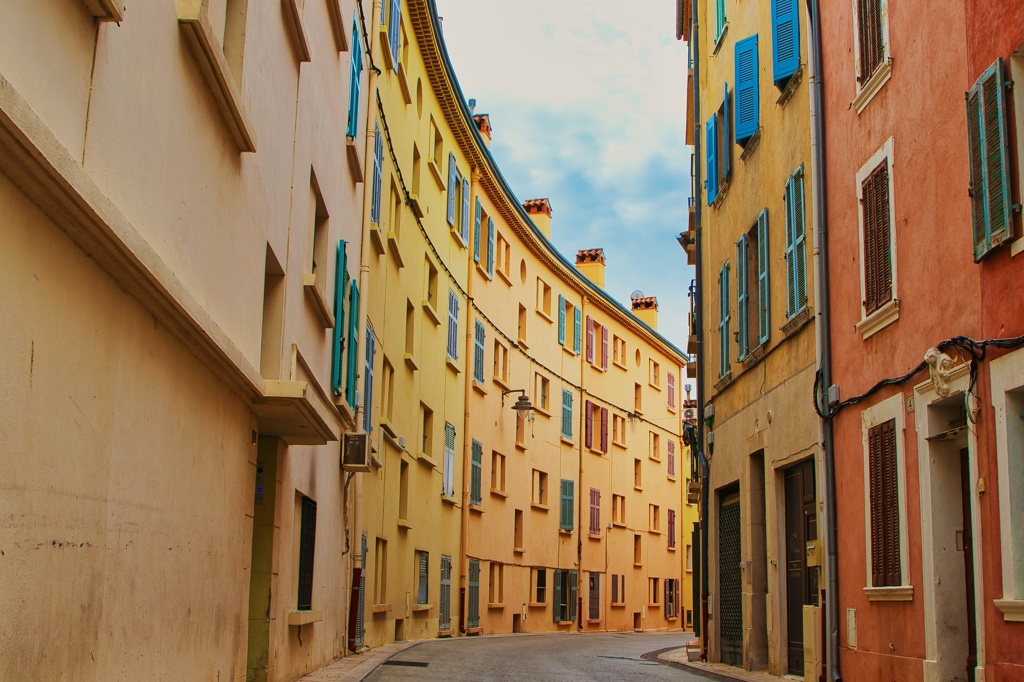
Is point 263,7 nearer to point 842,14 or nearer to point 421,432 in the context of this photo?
point 842,14

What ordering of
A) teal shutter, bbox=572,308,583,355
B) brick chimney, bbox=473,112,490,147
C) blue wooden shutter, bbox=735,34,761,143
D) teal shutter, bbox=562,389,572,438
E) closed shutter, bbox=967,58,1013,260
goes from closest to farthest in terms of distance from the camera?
closed shutter, bbox=967,58,1013,260 < blue wooden shutter, bbox=735,34,761,143 < brick chimney, bbox=473,112,490,147 < teal shutter, bbox=562,389,572,438 < teal shutter, bbox=572,308,583,355

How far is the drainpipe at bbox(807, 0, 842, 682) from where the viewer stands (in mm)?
12750

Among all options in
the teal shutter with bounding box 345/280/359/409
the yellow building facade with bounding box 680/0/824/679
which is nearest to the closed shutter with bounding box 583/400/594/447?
the yellow building facade with bounding box 680/0/824/679

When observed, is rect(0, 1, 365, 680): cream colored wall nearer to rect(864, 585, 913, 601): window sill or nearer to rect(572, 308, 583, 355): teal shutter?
rect(864, 585, 913, 601): window sill

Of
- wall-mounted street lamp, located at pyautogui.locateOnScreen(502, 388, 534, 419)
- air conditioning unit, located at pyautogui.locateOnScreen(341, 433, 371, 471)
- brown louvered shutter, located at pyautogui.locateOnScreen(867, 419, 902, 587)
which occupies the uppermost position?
wall-mounted street lamp, located at pyautogui.locateOnScreen(502, 388, 534, 419)

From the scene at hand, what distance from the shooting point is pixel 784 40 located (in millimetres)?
15125

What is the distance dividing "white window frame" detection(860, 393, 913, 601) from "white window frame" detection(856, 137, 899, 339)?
785mm

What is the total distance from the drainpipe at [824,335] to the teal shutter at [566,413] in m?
24.3

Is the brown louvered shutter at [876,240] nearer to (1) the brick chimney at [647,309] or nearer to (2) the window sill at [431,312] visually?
(2) the window sill at [431,312]

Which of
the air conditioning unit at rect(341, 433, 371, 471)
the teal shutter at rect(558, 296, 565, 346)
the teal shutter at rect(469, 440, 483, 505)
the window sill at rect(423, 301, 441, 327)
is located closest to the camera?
the air conditioning unit at rect(341, 433, 371, 471)

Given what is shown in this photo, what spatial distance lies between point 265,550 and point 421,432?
1344 cm

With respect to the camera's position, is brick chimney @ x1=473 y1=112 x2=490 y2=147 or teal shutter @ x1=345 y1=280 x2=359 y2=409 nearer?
teal shutter @ x1=345 y1=280 x2=359 y2=409

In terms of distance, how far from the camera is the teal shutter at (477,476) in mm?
29031

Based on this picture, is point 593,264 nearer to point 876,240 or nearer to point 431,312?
point 431,312
